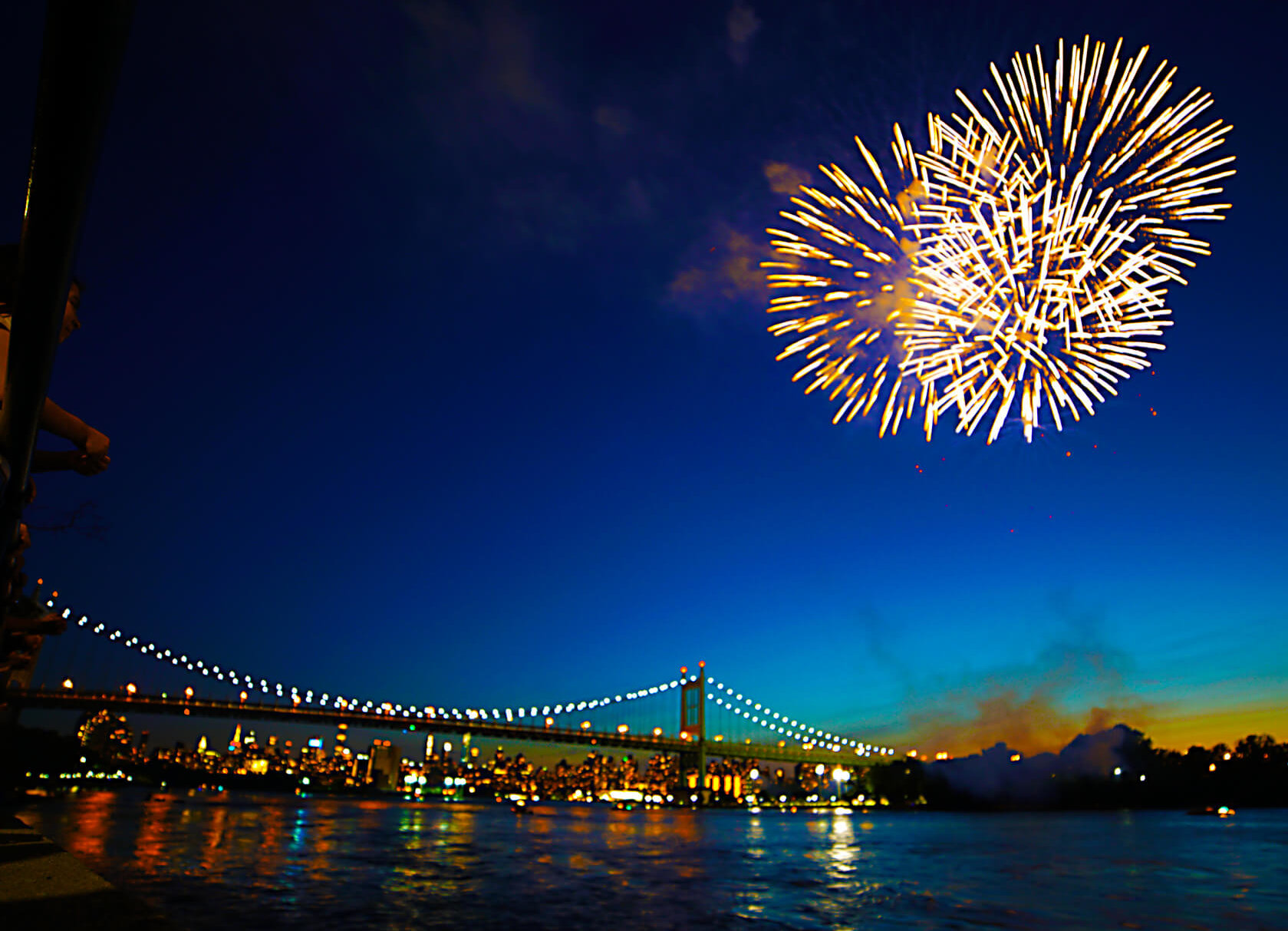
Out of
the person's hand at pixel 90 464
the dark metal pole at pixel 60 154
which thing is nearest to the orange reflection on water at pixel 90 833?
the person's hand at pixel 90 464

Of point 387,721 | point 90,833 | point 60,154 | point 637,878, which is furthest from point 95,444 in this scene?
point 387,721

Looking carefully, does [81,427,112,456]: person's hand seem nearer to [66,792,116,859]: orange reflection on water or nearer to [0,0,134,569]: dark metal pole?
[0,0,134,569]: dark metal pole

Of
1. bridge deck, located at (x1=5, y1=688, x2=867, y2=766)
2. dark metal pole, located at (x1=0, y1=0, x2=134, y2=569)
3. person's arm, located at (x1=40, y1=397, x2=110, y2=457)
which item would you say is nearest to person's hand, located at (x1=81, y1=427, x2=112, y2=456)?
person's arm, located at (x1=40, y1=397, x2=110, y2=457)

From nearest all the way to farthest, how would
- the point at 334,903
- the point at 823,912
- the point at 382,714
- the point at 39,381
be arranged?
1. the point at 39,381
2. the point at 334,903
3. the point at 823,912
4. the point at 382,714

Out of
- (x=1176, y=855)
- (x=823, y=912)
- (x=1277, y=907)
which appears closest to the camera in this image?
(x=823, y=912)

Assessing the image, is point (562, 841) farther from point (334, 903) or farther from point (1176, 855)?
point (1176, 855)

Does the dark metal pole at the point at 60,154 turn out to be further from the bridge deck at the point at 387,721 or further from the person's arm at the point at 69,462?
the bridge deck at the point at 387,721

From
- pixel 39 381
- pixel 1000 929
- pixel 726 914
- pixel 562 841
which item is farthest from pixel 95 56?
pixel 562 841
